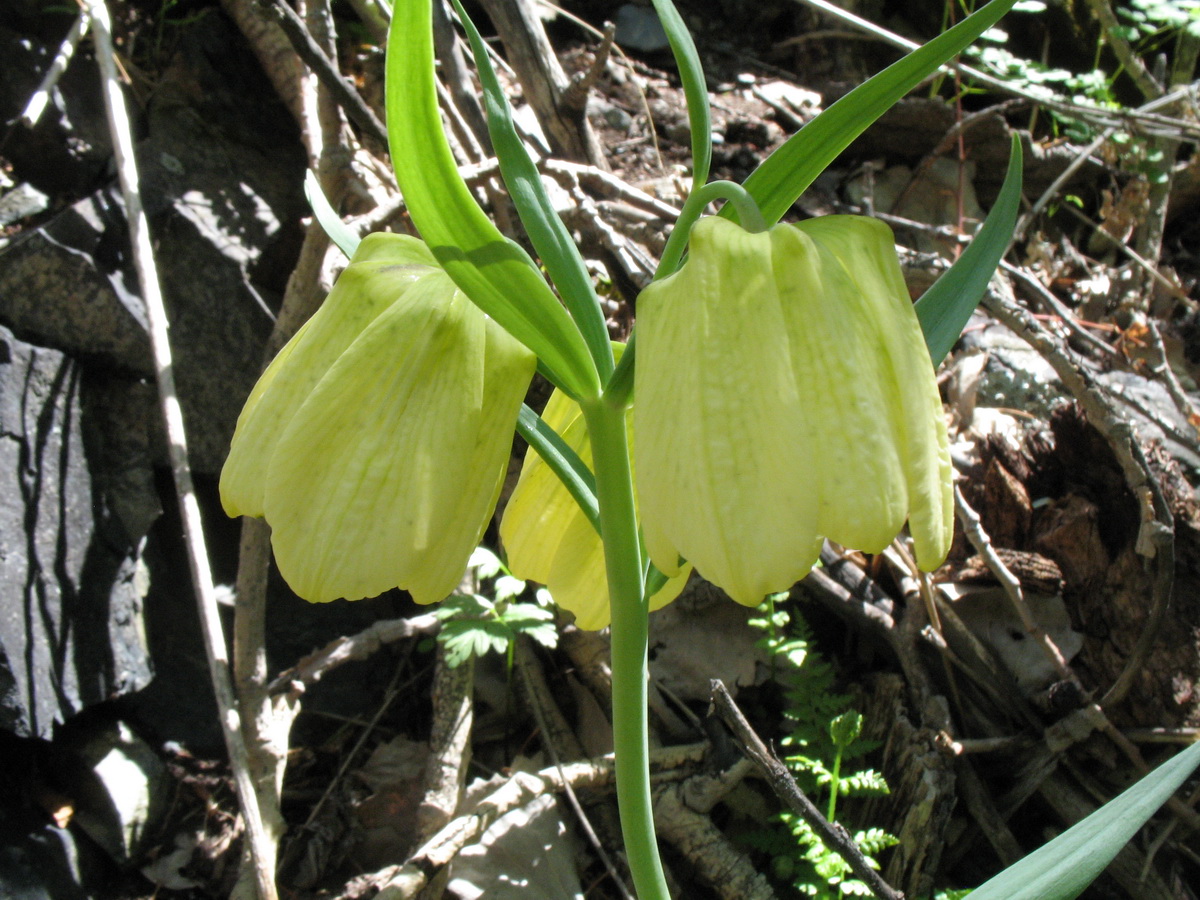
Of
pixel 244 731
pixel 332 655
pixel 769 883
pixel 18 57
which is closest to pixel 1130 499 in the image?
pixel 769 883

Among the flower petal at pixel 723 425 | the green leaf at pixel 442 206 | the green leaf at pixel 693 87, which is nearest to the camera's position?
the flower petal at pixel 723 425

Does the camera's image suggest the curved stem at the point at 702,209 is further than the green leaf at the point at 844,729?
No

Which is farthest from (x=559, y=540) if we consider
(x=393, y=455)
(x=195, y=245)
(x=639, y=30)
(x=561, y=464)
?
(x=639, y=30)

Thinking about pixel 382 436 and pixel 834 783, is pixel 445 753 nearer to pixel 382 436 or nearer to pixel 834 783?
pixel 834 783

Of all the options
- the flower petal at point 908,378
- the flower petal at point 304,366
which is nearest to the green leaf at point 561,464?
the flower petal at point 304,366

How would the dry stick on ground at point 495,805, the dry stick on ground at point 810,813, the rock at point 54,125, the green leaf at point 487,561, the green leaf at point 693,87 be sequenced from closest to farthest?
the green leaf at point 693,87 < the dry stick on ground at point 810,813 < the dry stick on ground at point 495,805 < the green leaf at point 487,561 < the rock at point 54,125

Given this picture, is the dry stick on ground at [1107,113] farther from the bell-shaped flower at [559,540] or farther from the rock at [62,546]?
the rock at [62,546]

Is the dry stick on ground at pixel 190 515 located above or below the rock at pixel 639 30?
below
